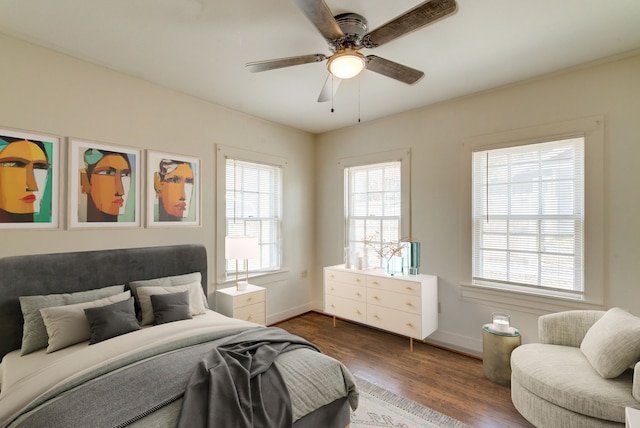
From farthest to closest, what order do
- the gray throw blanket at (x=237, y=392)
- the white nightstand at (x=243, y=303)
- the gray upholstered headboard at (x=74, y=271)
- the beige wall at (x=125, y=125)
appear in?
the white nightstand at (x=243, y=303) < the beige wall at (x=125, y=125) < the gray upholstered headboard at (x=74, y=271) < the gray throw blanket at (x=237, y=392)

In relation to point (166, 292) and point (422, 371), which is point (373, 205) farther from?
point (166, 292)

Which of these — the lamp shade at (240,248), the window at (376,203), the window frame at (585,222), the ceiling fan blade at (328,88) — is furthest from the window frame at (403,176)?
the lamp shade at (240,248)

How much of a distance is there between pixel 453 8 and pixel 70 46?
2.87 m

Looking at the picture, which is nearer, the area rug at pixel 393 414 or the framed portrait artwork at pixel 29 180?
the area rug at pixel 393 414

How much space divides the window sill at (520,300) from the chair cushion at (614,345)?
68cm

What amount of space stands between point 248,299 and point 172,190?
4.86 ft

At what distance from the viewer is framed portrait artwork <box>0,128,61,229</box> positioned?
7.45 feet

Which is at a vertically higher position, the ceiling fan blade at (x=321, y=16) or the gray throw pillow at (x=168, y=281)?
the ceiling fan blade at (x=321, y=16)

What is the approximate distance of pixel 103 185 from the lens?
2.75 metres

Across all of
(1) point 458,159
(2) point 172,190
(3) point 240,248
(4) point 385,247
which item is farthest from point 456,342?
(2) point 172,190

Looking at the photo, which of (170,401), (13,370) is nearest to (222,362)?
(170,401)

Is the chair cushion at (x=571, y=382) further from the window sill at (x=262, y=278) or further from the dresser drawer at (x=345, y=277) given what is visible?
the window sill at (x=262, y=278)

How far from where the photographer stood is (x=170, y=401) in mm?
1446

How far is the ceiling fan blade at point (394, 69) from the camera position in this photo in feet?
6.47
